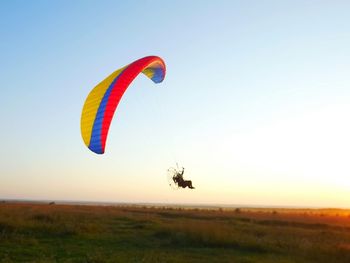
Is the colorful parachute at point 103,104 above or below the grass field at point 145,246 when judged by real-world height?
above

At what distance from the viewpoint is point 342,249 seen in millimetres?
18359

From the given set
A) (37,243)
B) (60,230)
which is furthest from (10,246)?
(60,230)

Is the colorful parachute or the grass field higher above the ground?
the colorful parachute

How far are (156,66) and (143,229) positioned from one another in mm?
10359

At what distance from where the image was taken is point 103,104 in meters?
15.9

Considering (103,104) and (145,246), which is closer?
(103,104)

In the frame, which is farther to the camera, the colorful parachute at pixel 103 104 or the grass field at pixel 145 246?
the grass field at pixel 145 246

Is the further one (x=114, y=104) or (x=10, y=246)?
(x=10, y=246)

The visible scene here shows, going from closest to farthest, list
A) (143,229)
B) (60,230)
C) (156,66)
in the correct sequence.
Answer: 1. (156,66)
2. (60,230)
3. (143,229)

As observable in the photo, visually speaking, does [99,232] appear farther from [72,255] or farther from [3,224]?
[72,255]

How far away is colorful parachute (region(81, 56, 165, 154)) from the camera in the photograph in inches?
608

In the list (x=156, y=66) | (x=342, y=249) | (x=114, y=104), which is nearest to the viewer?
(x=114, y=104)

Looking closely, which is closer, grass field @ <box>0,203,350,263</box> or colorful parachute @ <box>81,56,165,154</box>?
colorful parachute @ <box>81,56,165,154</box>

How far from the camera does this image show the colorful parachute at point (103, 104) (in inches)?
608
